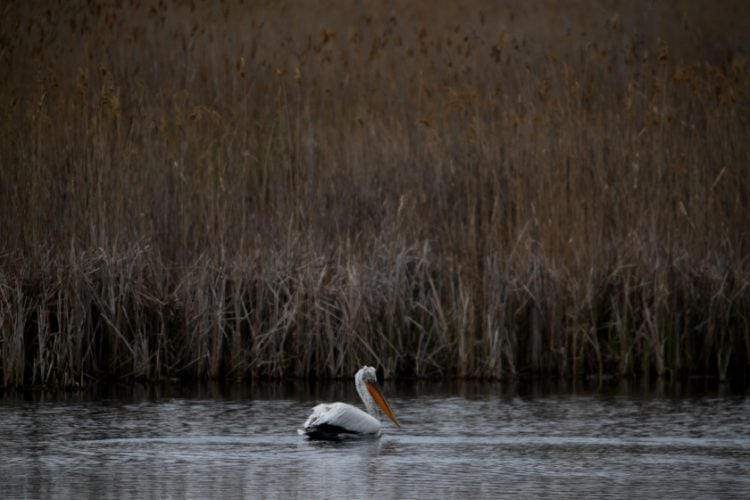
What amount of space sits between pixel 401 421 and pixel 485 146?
2.90 metres

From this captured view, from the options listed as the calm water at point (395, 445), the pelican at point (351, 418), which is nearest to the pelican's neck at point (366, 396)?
the pelican at point (351, 418)

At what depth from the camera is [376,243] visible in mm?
10234

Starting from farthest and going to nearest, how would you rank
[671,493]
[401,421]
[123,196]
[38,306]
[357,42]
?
[357,42] < [123,196] < [38,306] < [401,421] < [671,493]

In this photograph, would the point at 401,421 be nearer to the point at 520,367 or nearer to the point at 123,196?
the point at 520,367

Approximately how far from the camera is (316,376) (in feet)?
33.4

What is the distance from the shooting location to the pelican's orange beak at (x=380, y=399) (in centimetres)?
834

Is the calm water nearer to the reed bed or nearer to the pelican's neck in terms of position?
the pelican's neck

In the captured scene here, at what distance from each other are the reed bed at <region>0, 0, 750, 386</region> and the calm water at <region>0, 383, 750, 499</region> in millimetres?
421

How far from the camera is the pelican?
7.82m

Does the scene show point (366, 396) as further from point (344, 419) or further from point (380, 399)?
point (344, 419)

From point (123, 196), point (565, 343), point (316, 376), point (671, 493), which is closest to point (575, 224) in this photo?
point (565, 343)

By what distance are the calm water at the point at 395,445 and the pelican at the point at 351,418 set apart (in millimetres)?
87

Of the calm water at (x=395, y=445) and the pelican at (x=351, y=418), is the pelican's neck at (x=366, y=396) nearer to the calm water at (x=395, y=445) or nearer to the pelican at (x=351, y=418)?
the pelican at (x=351, y=418)

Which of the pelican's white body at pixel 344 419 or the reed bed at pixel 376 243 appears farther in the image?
the reed bed at pixel 376 243
